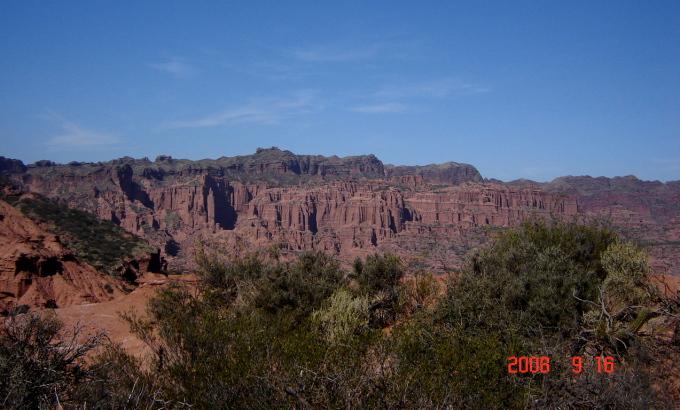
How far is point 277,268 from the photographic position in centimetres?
2000

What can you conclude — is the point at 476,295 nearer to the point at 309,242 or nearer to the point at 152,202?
the point at 309,242

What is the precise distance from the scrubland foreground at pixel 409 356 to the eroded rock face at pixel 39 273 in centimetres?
1632

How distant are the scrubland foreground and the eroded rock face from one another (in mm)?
16321

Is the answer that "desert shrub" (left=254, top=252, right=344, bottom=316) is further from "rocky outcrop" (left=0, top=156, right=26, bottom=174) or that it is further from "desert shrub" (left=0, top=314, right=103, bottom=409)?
"rocky outcrop" (left=0, top=156, right=26, bottom=174)

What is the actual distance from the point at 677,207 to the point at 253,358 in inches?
7416

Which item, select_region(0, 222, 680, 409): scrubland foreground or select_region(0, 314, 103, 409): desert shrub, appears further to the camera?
select_region(0, 222, 680, 409): scrubland foreground

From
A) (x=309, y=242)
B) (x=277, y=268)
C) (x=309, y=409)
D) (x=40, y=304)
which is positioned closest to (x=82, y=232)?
(x=40, y=304)

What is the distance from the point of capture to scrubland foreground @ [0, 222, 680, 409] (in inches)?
293

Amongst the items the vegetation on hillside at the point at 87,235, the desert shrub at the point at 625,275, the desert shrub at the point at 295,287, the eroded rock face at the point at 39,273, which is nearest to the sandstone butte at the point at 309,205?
the vegetation on hillside at the point at 87,235

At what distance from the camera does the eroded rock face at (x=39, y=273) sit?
25344 millimetres

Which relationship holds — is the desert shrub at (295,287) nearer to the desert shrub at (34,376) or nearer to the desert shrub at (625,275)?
the desert shrub at (34,376)
